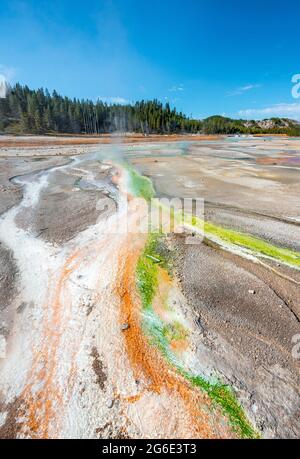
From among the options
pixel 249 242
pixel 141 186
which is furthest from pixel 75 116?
pixel 249 242

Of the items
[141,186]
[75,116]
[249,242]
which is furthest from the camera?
[75,116]

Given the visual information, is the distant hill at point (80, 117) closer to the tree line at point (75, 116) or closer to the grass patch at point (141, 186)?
the tree line at point (75, 116)

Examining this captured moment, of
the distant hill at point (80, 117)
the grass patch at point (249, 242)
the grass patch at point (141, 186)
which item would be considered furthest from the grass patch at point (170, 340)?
the distant hill at point (80, 117)

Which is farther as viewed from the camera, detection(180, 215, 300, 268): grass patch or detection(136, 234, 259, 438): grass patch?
detection(180, 215, 300, 268): grass patch

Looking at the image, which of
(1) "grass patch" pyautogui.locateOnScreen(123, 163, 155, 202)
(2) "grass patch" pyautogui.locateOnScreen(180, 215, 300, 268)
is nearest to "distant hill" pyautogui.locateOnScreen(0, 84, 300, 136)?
(1) "grass patch" pyautogui.locateOnScreen(123, 163, 155, 202)

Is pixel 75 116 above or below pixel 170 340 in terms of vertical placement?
above

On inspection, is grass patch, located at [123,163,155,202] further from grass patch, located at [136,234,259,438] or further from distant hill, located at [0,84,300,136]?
distant hill, located at [0,84,300,136]

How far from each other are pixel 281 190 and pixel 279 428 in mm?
10820

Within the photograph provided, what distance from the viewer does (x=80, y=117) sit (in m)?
91.8

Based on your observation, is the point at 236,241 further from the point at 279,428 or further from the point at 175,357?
the point at 279,428

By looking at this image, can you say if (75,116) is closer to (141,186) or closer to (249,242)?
(141,186)

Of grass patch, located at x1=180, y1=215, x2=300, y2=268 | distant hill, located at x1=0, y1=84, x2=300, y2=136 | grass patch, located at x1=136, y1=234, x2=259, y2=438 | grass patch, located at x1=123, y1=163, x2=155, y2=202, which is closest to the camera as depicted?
grass patch, located at x1=136, y1=234, x2=259, y2=438

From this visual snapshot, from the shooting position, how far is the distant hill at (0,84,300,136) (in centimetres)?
7794

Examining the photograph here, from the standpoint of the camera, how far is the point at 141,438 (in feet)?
8.34
